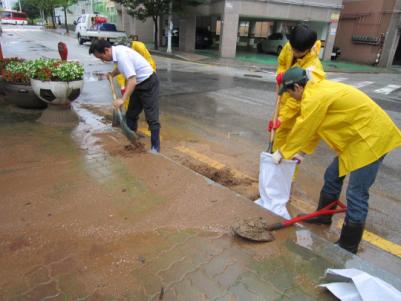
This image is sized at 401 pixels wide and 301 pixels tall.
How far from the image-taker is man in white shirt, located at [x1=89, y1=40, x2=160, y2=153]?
11.9 feet

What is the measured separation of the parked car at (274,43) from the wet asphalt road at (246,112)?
9.61 metres

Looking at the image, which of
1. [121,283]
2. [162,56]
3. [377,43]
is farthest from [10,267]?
[377,43]

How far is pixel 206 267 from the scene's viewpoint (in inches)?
86.5

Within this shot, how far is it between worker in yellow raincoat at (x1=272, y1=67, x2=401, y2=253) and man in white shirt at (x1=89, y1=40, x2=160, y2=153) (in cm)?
191

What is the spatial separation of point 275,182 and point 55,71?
3.73 metres

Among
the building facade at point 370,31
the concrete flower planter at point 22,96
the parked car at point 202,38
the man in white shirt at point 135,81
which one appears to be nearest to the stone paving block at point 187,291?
the man in white shirt at point 135,81

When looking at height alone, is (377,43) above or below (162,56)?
above

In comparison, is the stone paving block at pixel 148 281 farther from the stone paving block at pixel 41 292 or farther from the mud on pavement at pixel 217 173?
the mud on pavement at pixel 217 173

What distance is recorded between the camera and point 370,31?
21.1m

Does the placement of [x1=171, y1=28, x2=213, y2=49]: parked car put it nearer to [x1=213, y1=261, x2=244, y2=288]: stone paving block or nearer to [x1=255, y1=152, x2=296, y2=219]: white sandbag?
[x1=255, y1=152, x2=296, y2=219]: white sandbag

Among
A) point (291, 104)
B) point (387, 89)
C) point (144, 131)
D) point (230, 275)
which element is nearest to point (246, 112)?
point (144, 131)

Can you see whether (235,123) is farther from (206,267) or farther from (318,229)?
(206,267)

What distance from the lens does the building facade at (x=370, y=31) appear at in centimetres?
1988

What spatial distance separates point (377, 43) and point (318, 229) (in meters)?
21.5
